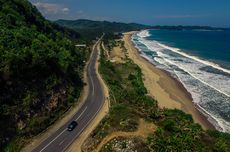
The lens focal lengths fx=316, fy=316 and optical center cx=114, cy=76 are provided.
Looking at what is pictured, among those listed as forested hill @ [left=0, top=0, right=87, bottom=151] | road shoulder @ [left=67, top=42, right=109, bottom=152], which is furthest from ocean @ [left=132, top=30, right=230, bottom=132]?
forested hill @ [left=0, top=0, right=87, bottom=151]

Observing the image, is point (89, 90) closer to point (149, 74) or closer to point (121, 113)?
point (121, 113)

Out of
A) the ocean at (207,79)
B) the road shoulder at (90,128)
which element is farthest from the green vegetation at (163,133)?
the ocean at (207,79)

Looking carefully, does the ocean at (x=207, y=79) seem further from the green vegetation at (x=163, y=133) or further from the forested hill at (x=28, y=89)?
the forested hill at (x=28, y=89)

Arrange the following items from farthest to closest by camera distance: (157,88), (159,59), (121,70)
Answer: (159,59) → (121,70) → (157,88)

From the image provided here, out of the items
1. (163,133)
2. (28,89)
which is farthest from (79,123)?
(163,133)

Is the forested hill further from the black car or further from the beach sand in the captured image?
the beach sand

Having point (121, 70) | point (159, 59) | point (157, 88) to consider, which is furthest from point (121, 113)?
point (159, 59)
